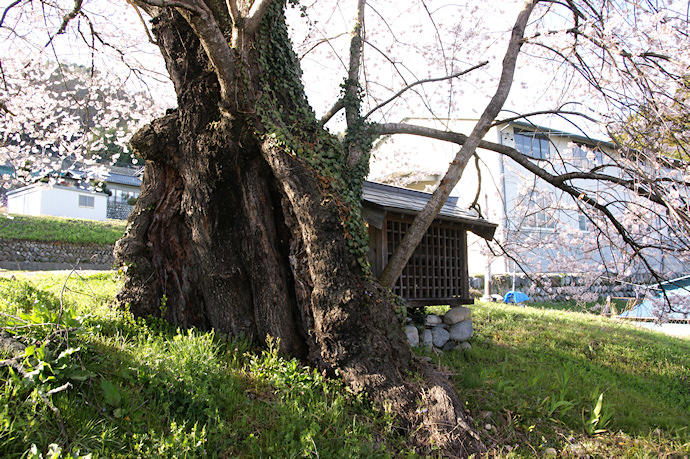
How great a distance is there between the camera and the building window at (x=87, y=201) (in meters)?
25.7

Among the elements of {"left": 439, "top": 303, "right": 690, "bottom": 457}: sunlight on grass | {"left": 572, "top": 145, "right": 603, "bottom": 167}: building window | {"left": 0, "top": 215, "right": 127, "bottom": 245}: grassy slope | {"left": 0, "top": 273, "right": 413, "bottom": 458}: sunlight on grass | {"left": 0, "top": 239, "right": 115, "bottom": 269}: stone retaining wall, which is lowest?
{"left": 439, "top": 303, "right": 690, "bottom": 457}: sunlight on grass

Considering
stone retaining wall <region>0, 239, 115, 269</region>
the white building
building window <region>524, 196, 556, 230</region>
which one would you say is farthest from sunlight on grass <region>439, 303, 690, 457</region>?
stone retaining wall <region>0, 239, 115, 269</region>

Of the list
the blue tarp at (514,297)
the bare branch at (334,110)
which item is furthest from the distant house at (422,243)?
the blue tarp at (514,297)

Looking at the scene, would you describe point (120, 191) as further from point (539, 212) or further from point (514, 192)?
point (539, 212)

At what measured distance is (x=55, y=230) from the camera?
63.2 feet

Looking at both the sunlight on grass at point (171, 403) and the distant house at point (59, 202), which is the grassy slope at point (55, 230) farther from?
the sunlight on grass at point (171, 403)

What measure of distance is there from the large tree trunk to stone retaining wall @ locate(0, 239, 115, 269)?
13920 mm

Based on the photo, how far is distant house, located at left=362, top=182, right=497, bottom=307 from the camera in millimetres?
6629

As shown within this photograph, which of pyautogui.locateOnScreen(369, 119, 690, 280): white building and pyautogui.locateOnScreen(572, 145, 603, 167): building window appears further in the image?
pyautogui.locateOnScreen(369, 119, 690, 280): white building

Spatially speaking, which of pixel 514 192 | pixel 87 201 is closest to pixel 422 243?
pixel 514 192

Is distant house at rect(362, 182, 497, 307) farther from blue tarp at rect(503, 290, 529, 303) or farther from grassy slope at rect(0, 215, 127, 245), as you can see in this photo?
grassy slope at rect(0, 215, 127, 245)

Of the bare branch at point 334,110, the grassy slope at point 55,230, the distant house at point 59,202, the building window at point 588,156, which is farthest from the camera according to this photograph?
the distant house at point 59,202

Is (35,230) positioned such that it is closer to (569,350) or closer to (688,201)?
(569,350)

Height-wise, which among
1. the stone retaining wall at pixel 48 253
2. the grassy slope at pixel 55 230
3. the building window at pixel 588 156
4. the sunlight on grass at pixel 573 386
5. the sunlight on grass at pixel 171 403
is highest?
the building window at pixel 588 156
